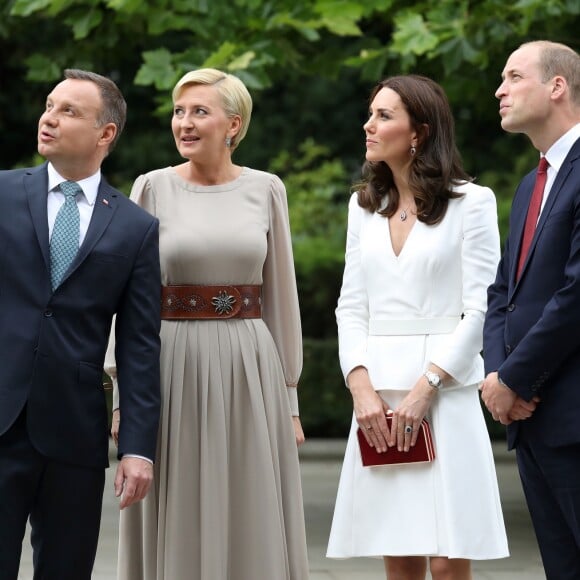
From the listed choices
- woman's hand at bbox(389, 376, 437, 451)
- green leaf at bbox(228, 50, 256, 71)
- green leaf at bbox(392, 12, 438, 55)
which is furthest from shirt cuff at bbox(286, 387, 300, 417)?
green leaf at bbox(392, 12, 438, 55)

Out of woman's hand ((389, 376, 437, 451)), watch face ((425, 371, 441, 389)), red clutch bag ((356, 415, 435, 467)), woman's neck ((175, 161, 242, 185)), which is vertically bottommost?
red clutch bag ((356, 415, 435, 467))

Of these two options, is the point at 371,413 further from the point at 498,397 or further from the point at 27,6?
the point at 27,6

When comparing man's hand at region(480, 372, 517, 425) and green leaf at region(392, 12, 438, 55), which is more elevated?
green leaf at region(392, 12, 438, 55)

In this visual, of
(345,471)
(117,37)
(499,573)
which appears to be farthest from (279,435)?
(117,37)

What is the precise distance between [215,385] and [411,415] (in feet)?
2.30

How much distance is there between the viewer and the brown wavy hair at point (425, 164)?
519cm

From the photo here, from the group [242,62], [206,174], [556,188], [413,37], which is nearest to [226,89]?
[206,174]

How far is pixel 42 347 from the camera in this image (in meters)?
4.29

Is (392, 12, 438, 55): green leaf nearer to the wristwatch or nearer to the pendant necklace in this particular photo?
the pendant necklace

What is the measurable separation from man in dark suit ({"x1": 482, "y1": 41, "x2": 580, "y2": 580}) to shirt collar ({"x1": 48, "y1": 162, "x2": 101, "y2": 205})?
1.29m

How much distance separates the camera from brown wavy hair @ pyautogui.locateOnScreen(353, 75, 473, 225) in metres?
5.19

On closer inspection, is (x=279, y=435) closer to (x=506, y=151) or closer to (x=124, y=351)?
(x=124, y=351)

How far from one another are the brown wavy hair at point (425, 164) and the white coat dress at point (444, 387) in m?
0.05

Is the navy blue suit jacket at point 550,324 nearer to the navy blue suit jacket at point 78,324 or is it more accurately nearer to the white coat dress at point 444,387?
the white coat dress at point 444,387
